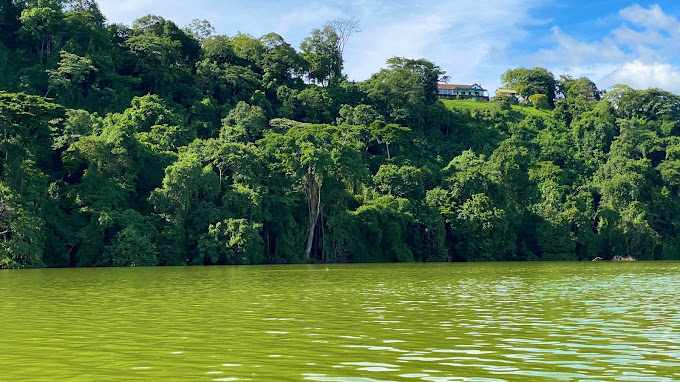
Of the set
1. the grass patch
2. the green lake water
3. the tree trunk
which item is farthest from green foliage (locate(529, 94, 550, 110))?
the green lake water

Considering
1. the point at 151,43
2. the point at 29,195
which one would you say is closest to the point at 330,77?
the point at 151,43

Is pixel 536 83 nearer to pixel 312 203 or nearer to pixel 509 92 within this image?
pixel 509 92

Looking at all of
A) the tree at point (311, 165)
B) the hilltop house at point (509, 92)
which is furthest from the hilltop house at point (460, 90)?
the tree at point (311, 165)

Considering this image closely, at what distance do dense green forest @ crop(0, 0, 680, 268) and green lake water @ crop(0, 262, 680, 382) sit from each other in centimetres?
3378

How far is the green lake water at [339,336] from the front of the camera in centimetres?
1059

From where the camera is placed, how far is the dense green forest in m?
59.3

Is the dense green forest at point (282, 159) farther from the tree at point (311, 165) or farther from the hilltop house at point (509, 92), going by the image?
the hilltop house at point (509, 92)

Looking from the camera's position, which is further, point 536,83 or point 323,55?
point 536,83

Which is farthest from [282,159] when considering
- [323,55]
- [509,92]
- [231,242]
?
[509,92]

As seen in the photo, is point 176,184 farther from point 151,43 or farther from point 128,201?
point 151,43

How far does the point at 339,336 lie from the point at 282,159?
57911mm

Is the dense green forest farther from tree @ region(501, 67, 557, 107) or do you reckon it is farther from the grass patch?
tree @ region(501, 67, 557, 107)

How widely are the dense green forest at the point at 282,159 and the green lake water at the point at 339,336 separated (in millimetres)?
33784

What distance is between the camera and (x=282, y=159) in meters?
71.8
